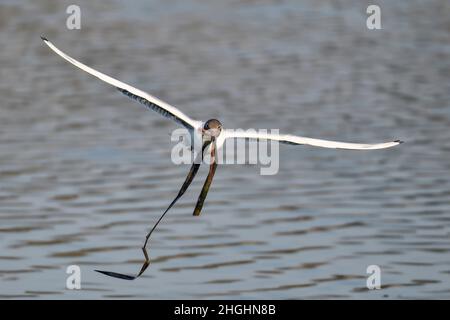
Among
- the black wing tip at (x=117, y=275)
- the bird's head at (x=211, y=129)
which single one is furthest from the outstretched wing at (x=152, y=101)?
the black wing tip at (x=117, y=275)

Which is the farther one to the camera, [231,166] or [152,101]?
[231,166]

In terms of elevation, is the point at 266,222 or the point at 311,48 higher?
the point at 311,48

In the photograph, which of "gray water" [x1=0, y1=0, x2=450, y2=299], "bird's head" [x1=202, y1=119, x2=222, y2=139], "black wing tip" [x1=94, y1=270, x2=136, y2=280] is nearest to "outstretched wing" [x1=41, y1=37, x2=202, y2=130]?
"bird's head" [x1=202, y1=119, x2=222, y2=139]

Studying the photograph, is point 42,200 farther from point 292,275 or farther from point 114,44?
point 114,44

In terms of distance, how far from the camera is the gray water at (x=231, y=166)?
1223 cm

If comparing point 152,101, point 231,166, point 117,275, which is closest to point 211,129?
point 152,101

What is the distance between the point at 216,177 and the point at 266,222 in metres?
2.19

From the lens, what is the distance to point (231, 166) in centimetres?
1642

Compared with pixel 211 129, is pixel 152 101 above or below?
above

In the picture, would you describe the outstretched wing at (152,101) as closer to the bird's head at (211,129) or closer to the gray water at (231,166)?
the bird's head at (211,129)

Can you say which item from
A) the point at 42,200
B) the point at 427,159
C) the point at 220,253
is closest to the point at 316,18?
the point at 427,159

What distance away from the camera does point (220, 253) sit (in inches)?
500

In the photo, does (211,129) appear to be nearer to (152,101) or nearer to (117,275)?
(152,101)

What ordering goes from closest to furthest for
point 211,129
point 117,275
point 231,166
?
point 211,129 < point 117,275 < point 231,166
